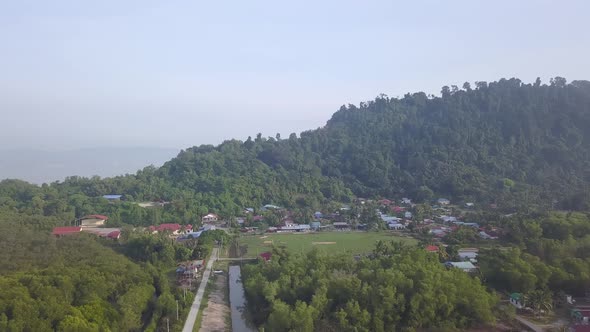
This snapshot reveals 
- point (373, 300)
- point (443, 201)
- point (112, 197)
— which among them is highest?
point (112, 197)

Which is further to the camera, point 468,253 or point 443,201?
point 443,201

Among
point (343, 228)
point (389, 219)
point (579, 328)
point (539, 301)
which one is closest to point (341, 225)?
point (343, 228)

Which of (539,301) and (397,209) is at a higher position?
(397,209)

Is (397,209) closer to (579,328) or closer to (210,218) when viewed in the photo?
(210,218)

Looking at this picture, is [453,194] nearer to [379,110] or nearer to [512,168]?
[512,168]

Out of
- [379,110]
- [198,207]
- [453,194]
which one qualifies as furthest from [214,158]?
[379,110]

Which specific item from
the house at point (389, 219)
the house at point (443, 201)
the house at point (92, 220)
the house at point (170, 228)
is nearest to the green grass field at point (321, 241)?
the house at point (389, 219)

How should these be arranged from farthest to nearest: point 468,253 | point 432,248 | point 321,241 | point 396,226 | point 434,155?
point 434,155 < point 396,226 < point 321,241 < point 432,248 < point 468,253
